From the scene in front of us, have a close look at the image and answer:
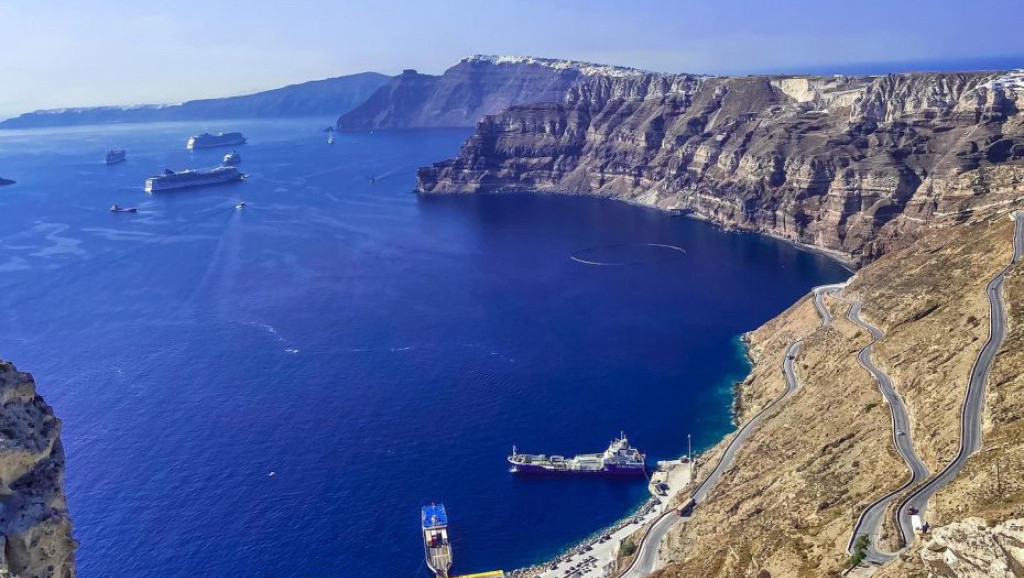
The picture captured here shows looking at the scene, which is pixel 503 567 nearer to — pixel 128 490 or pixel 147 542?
pixel 147 542

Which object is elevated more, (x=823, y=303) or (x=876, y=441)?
(x=823, y=303)

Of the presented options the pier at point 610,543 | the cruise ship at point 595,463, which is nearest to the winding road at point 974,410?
the pier at point 610,543

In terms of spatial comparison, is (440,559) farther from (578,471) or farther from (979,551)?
(979,551)

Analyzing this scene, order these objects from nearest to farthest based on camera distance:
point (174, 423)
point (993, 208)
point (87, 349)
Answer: point (174, 423) → point (87, 349) → point (993, 208)

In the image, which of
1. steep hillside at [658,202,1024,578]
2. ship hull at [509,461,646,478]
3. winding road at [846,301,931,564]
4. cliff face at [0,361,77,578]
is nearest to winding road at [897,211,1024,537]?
steep hillside at [658,202,1024,578]

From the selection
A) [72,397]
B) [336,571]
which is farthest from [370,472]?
[72,397]

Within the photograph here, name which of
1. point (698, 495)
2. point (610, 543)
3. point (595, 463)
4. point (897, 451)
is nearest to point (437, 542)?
point (610, 543)
